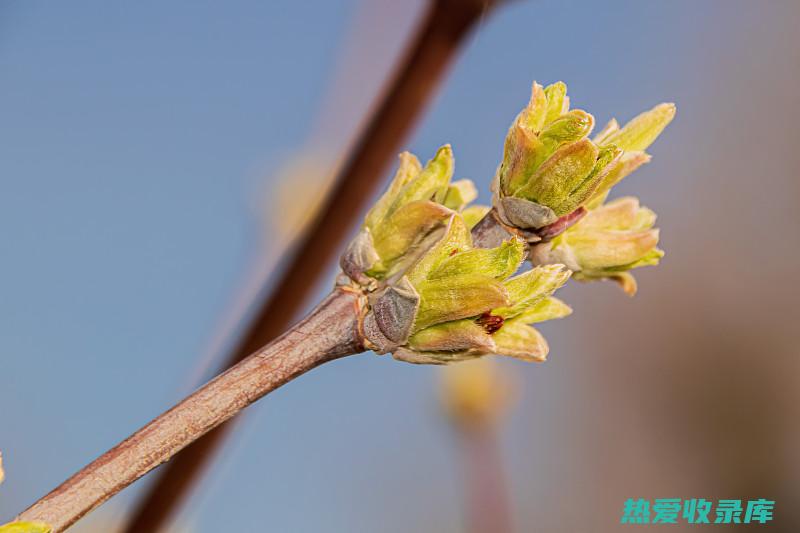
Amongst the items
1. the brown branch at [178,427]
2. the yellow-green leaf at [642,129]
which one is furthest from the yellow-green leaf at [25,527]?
the yellow-green leaf at [642,129]

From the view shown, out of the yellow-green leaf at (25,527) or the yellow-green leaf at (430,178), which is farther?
the yellow-green leaf at (430,178)

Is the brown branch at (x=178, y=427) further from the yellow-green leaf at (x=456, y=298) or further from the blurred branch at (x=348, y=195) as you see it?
the blurred branch at (x=348, y=195)

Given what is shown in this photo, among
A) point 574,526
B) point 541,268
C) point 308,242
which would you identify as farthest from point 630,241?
point 574,526

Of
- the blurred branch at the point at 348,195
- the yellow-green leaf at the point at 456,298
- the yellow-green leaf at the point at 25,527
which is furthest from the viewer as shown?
the blurred branch at the point at 348,195

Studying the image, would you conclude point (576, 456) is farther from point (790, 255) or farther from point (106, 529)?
point (106, 529)

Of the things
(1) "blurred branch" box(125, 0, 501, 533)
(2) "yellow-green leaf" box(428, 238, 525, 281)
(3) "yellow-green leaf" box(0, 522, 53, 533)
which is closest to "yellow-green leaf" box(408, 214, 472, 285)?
(2) "yellow-green leaf" box(428, 238, 525, 281)

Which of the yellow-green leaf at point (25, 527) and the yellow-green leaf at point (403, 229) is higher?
the yellow-green leaf at point (403, 229)

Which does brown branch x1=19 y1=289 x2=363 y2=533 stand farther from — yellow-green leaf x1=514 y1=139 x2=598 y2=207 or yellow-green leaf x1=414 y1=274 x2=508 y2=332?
yellow-green leaf x1=514 y1=139 x2=598 y2=207
